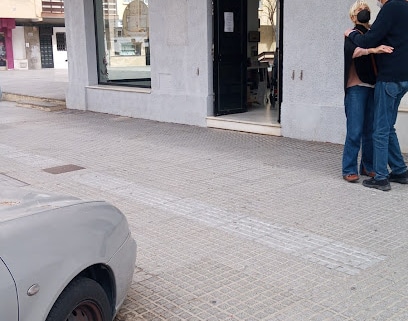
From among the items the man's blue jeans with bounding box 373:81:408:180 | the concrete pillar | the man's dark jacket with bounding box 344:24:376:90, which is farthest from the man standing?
the concrete pillar

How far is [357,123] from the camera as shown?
20.0 ft

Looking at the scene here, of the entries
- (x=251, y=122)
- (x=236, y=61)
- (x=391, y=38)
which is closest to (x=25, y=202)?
(x=391, y=38)

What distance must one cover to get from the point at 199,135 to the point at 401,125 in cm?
357

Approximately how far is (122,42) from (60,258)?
11.5m

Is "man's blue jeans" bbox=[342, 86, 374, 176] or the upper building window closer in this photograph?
"man's blue jeans" bbox=[342, 86, 374, 176]

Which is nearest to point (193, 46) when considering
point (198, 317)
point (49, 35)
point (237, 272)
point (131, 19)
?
point (131, 19)

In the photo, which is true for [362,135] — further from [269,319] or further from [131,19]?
[131,19]

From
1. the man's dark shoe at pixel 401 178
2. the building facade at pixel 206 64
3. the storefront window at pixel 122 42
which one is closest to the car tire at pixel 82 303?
the man's dark shoe at pixel 401 178

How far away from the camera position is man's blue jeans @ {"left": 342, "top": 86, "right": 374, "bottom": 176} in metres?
6.05

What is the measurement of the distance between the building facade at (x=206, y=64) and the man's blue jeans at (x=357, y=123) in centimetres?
161

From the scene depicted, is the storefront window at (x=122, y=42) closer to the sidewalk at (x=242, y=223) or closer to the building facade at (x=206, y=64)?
the building facade at (x=206, y=64)

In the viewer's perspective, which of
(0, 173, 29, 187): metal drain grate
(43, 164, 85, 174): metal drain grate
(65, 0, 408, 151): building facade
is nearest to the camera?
(0, 173, 29, 187): metal drain grate

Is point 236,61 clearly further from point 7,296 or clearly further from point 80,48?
point 7,296

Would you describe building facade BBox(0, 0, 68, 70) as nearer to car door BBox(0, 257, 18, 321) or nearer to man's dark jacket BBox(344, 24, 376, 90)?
man's dark jacket BBox(344, 24, 376, 90)
